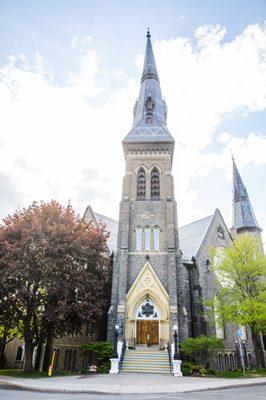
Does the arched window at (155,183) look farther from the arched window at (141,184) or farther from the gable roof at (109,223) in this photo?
the gable roof at (109,223)

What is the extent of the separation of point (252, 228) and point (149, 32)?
28.0m

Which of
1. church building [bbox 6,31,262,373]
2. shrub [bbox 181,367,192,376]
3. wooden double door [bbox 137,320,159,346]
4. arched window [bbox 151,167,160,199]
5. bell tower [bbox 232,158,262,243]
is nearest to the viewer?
shrub [bbox 181,367,192,376]

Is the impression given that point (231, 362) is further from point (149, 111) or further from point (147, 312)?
point (149, 111)

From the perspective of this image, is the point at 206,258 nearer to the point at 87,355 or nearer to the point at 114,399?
the point at 87,355

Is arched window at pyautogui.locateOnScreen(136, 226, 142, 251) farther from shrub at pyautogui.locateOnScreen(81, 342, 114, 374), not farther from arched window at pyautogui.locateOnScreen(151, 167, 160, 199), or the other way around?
shrub at pyautogui.locateOnScreen(81, 342, 114, 374)

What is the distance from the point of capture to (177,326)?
2066 cm

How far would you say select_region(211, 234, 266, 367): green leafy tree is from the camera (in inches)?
799

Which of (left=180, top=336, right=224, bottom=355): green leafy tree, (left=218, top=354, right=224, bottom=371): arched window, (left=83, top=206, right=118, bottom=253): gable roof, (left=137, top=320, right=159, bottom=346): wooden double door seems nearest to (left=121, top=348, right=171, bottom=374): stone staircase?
(left=137, top=320, right=159, bottom=346): wooden double door

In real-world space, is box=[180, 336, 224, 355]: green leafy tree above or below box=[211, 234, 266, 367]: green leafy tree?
below

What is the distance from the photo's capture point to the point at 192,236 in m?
30.9

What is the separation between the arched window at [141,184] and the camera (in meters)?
26.8

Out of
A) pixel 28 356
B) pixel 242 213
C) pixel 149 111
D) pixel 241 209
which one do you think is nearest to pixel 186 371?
pixel 28 356

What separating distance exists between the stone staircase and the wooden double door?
80 cm

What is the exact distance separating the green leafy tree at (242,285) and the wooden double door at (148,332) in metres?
4.33
